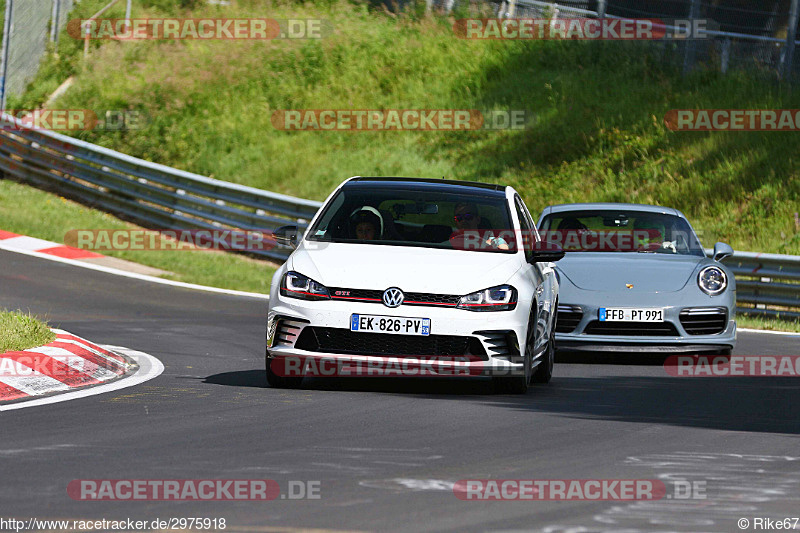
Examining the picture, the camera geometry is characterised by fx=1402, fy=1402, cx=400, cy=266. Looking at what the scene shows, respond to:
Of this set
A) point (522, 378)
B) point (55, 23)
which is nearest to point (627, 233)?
point (522, 378)

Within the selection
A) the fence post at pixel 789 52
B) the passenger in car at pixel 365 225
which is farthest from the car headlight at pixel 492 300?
the fence post at pixel 789 52

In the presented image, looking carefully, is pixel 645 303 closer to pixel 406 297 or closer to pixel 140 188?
pixel 406 297

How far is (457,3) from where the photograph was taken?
33.4 m

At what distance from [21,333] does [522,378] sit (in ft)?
11.4

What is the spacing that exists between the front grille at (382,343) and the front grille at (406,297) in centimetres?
21

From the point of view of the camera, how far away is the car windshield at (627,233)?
1316cm

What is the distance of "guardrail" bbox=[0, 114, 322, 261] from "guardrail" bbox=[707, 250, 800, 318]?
609cm

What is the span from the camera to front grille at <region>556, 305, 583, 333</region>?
12047 mm

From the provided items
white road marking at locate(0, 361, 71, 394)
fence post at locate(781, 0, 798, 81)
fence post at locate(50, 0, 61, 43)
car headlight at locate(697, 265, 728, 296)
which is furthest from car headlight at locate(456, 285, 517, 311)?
fence post at locate(50, 0, 61, 43)

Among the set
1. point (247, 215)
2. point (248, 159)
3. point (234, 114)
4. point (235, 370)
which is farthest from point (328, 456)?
point (234, 114)

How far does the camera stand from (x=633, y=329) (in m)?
12.1

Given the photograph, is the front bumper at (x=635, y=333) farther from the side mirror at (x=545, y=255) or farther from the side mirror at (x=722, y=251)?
the side mirror at (x=545, y=255)

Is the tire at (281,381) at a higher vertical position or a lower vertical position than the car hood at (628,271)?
lower

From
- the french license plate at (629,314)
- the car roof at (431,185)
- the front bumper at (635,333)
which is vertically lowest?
the front bumper at (635,333)
